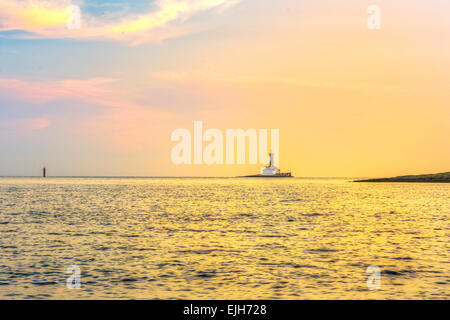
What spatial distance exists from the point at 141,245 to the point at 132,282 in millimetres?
10323

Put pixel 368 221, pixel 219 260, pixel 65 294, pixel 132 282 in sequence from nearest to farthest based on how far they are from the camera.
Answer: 1. pixel 65 294
2. pixel 132 282
3. pixel 219 260
4. pixel 368 221

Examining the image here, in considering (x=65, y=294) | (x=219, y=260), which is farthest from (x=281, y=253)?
(x=65, y=294)

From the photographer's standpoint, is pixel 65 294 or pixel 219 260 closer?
pixel 65 294

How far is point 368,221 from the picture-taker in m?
45.2

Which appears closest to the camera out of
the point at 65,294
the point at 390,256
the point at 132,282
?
the point at 65,294

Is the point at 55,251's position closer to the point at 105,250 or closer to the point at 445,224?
the point at 105,250

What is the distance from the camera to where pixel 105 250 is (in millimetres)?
26531
